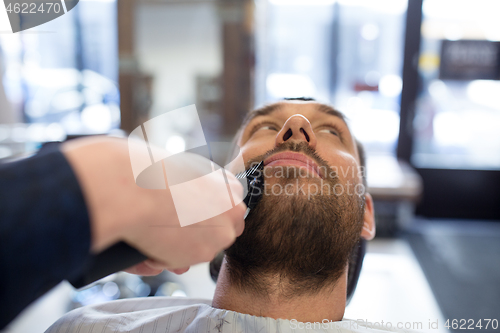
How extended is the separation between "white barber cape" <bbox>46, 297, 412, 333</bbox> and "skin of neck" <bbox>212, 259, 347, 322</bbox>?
23mm

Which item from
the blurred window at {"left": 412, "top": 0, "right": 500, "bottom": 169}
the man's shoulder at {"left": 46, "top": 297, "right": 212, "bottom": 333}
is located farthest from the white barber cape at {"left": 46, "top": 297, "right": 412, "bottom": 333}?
the blurred window at {"left": 412, "top": 0, "right": 500, "bottom": 169}

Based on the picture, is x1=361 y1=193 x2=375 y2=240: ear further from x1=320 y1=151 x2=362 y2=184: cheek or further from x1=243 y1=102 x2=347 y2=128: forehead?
x1=243 y1=102 x2=347 y2=128: forehead

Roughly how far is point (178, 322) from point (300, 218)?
0.49 m

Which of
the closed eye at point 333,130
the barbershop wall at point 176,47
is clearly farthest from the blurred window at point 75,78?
the closed eye at point 333,130

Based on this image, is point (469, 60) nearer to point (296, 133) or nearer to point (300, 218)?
point (296, 133)

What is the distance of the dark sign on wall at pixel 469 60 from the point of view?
4.15 meters

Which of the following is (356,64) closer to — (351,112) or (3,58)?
(351,112)

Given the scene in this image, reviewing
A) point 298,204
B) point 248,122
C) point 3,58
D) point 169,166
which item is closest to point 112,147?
point 169,166

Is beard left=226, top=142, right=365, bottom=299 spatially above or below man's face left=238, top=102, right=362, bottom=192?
below

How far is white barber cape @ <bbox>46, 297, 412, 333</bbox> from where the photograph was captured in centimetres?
92

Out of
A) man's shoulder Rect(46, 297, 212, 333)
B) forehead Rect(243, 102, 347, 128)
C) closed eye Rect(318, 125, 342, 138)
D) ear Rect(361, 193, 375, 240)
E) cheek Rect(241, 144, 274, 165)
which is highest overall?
forehead Rect(243, 102, 347, 128)

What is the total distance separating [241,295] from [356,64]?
174 inches

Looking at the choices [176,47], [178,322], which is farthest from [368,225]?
[176,47]

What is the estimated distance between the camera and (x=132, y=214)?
1.54 feet
